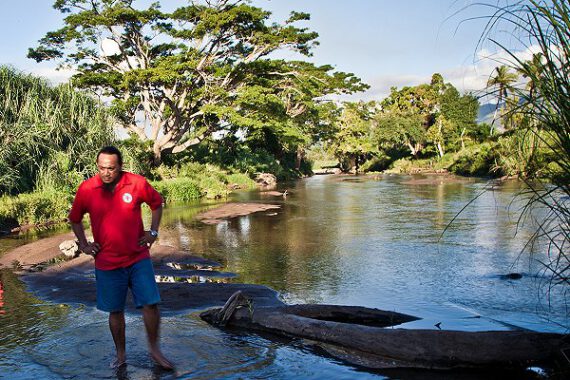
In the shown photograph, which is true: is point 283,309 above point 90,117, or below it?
below

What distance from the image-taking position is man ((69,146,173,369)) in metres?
4.32

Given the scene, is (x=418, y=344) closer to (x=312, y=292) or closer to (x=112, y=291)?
(x=112, y=291)

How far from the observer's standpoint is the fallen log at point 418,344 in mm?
4262

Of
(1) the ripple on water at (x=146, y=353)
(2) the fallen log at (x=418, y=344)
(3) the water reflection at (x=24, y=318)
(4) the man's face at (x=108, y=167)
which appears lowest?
(3) the water reflection at (x=24, y=318)

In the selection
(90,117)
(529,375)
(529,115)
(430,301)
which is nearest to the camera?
(529,115)

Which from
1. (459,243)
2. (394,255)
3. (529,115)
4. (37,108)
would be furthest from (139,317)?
(37,108)

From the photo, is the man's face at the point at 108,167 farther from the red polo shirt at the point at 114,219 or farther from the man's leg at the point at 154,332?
the man's leg at the point at 154,332

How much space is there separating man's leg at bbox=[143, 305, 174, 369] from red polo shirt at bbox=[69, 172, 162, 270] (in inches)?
17.2

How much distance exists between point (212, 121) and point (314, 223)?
18.4 metres

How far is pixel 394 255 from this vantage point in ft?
34.4

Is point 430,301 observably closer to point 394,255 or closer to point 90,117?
point 394,255

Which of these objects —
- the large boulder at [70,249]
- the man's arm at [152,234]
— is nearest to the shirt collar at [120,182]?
the man's arm at [152,234]

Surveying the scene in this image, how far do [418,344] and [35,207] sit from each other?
595 inches

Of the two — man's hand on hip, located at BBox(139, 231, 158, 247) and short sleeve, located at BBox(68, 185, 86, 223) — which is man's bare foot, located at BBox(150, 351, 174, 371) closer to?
man's hand on hip, located at BBox(139, 231, 158, 247)
